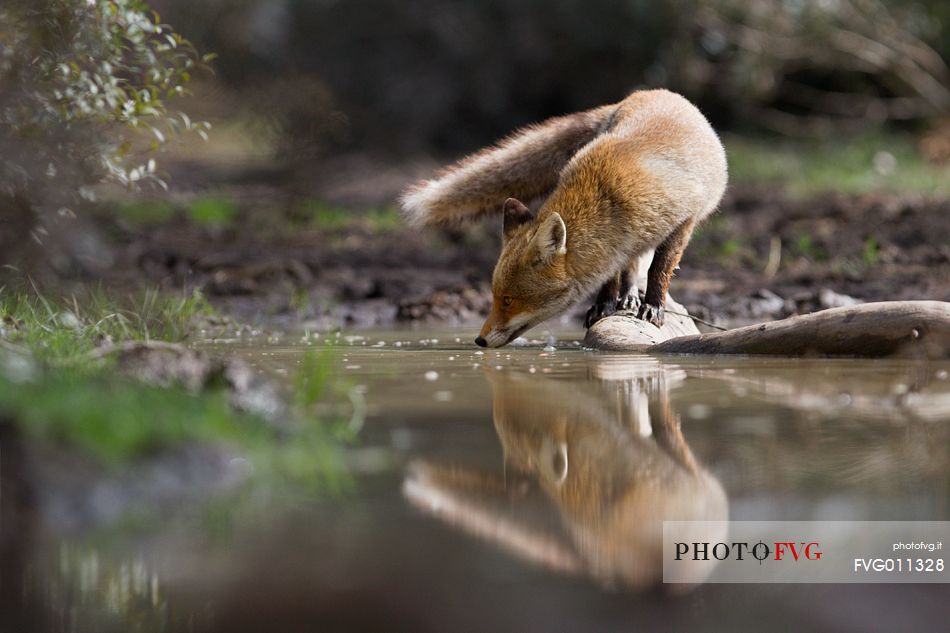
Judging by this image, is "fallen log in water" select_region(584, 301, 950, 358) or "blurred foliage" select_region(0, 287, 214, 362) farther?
"fallen log in water" select_region(584, 301, 950, 358)

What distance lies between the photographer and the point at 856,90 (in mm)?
18391

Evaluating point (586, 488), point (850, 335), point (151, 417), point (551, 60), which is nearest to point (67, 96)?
point (151, 417)

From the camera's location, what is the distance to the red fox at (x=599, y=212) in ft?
23.5

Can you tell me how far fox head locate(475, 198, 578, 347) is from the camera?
7109 mm

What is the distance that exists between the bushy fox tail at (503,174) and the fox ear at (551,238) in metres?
1.14

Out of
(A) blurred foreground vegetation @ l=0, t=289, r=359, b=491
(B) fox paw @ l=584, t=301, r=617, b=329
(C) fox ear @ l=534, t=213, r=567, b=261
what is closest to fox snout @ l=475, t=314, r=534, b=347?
(C) fox ear @ l=534, t=213, r=567, b=261

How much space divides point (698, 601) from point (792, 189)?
1221cm

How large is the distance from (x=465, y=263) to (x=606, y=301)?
3457 mm

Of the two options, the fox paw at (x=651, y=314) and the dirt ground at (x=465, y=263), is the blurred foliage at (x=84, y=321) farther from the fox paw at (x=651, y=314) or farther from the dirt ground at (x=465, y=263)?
the fox paw at (x=651, y=314)

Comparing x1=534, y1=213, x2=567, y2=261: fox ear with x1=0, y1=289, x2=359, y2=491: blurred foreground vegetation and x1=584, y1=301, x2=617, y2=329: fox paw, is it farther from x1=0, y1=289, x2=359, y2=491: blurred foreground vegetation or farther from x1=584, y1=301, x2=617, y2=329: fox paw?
x1=0, y1=289, x2=359, y2=491: blurred foreground vegetation

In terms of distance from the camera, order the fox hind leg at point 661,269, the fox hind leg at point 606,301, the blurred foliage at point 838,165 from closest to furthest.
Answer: the fox hind leg at point 661,269
the fox hind leg at point 606,301
the blurred foliage at point 838,165

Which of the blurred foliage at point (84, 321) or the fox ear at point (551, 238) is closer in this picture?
the blurred foliage at point (84, 321)

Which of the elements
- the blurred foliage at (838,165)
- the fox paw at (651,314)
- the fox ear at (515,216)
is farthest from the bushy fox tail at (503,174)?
the blurred foliage at (838,165)

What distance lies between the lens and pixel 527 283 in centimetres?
718
